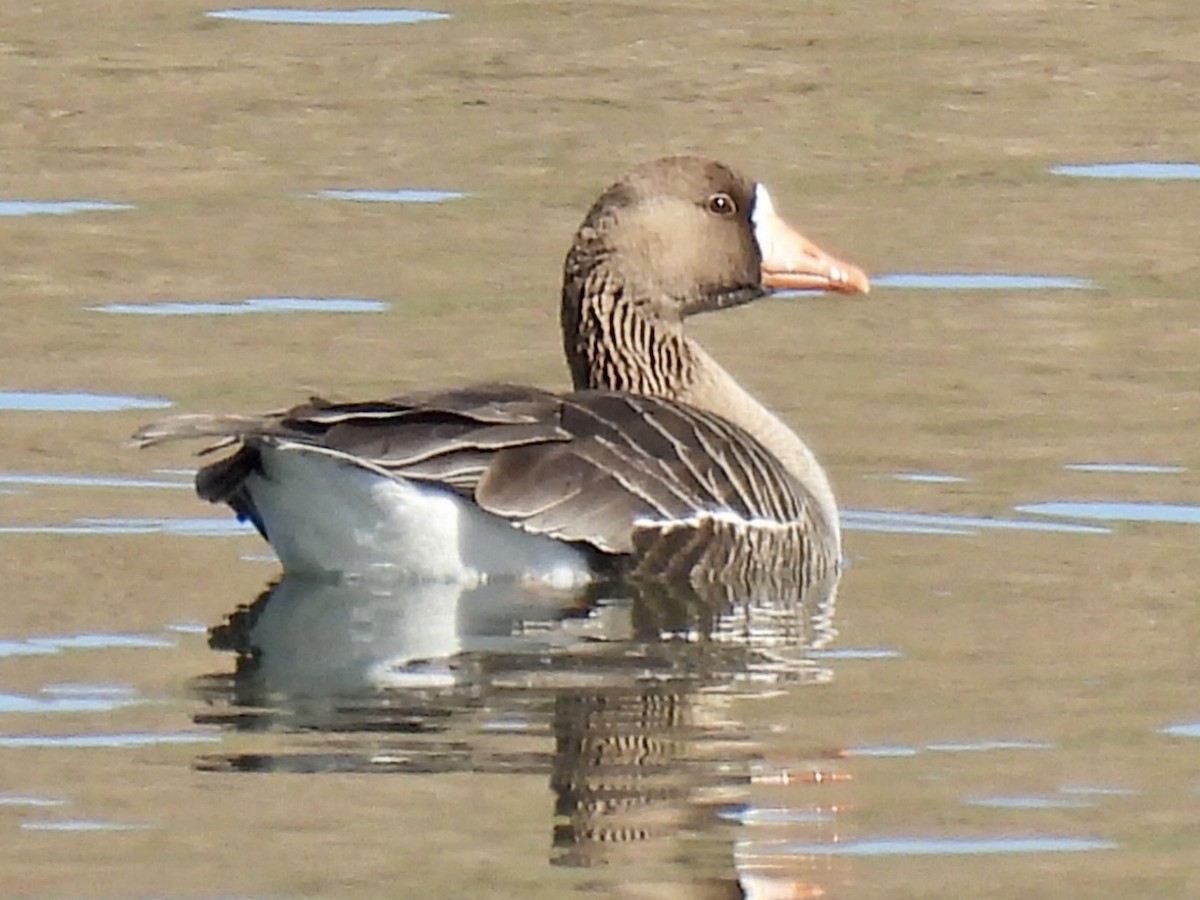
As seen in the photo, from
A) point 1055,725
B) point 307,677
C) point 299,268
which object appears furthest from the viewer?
point 299,268

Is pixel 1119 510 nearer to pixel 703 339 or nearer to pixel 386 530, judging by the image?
pixel 386 530

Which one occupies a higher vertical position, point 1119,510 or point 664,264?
point 664,264

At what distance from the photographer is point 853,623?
1023 centimetres

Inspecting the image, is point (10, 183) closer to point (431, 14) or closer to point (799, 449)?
point (431, 14)

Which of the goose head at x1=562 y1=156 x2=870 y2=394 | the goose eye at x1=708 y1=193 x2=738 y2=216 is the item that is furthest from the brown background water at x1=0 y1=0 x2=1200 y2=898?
the goose eye at x1=708 y1=193 x2=738 y2=216

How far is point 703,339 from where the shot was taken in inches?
597

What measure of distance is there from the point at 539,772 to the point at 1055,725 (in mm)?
1417

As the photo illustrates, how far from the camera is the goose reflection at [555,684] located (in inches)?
321

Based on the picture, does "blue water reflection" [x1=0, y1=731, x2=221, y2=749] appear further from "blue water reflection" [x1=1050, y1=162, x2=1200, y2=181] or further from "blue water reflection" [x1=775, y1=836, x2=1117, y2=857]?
"blue water reflection" [x1=1050, y1=162, x2=1200, y2=181]

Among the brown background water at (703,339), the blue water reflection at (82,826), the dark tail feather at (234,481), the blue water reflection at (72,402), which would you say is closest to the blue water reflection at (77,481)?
the brown background water at (703,339)

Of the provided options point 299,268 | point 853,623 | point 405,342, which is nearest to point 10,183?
point 299,268

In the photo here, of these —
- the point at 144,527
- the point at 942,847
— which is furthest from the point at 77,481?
the point at 942,847

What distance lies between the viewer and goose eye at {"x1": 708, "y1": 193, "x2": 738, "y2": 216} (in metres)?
11.9

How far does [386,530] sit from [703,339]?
510cm
